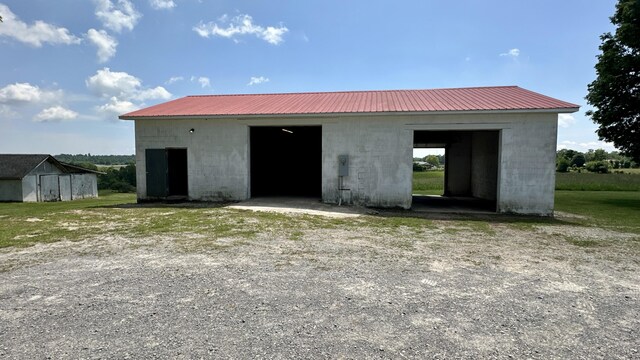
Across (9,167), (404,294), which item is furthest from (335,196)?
(9,167)

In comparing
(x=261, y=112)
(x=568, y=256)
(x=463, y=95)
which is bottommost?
(x=568, y=256)

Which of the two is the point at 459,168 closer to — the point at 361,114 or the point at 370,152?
the point at 370,152

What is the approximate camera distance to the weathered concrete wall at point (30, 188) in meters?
28.8

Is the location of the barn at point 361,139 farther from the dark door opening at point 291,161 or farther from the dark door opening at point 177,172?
→ the dark door opening at point 291,161

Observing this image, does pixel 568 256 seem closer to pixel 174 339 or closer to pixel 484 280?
pixel 484 280

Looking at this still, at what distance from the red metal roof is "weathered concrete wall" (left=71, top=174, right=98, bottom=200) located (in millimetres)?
24674

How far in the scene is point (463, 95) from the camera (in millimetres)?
14961

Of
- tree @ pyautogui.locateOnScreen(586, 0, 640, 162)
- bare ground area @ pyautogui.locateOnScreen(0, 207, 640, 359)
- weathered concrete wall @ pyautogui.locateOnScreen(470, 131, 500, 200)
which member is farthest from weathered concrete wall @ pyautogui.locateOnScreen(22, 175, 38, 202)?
tree @ pyautogui.locateOnScreen(586, 0, 640, 162)

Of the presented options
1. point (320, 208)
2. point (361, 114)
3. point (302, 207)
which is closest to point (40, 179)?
point (302, 207)

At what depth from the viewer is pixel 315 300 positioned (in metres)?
4.11

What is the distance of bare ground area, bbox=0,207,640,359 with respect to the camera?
3104 millimetres

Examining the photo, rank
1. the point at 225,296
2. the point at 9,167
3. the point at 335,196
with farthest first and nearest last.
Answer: the point at 9,167, the point at 335,196, the point at 225,296

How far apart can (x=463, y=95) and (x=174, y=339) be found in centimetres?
1510

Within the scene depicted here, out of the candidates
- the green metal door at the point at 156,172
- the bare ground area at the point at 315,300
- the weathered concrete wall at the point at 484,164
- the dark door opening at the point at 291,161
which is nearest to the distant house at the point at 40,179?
Answer: the green metal door at the point at 156,172
